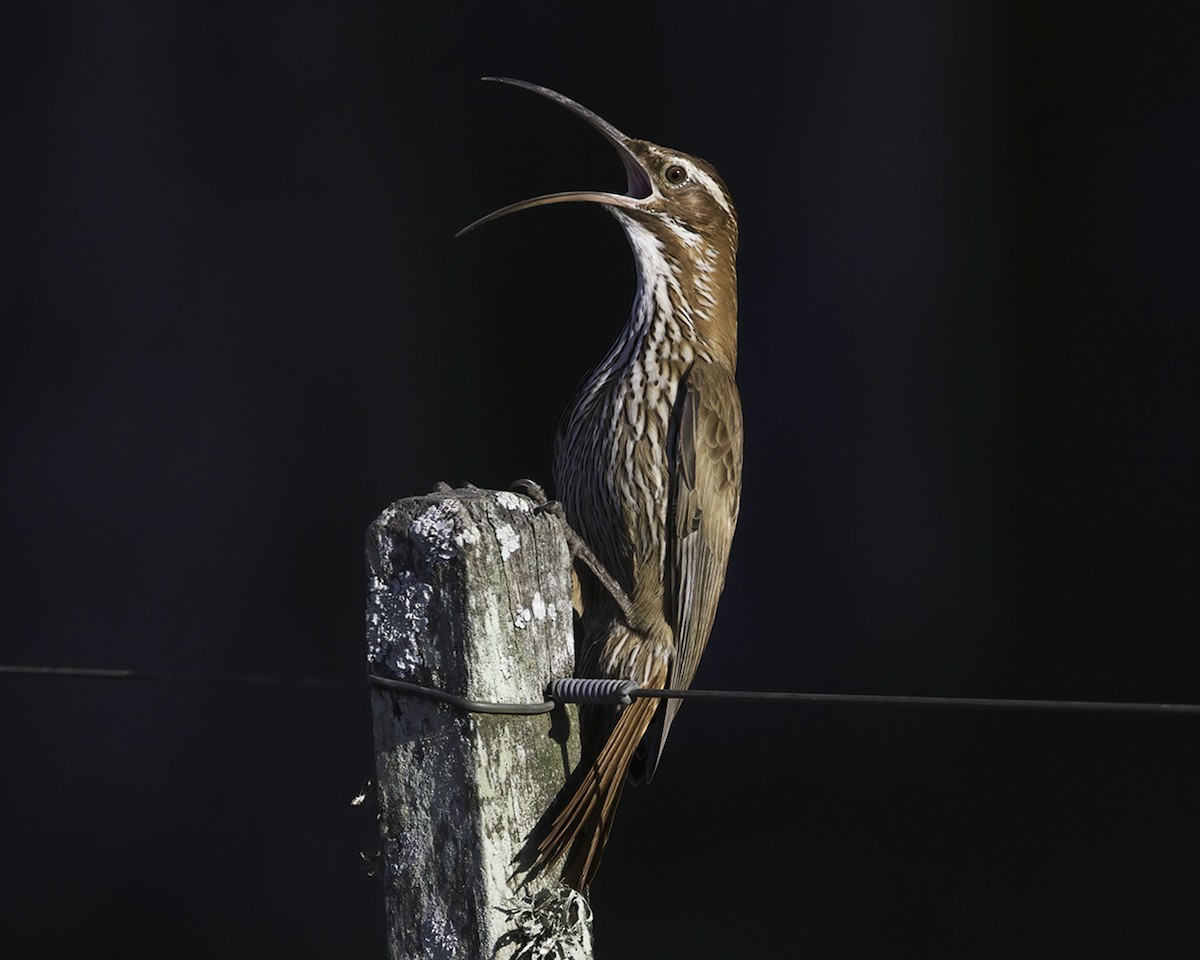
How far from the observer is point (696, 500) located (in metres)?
2.56

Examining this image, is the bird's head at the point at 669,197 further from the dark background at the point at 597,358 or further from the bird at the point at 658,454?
the dark background at the point at 597,358

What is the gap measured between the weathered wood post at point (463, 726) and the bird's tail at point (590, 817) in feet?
0.13

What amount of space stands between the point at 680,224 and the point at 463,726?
1.22 metres

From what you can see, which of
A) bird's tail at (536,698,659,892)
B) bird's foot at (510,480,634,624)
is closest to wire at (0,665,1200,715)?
bird's tail at (536,698,659,892)

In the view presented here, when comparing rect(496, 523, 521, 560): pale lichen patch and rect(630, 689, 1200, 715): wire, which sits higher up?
rect(496, 523, 521, 560): pale lichen patch

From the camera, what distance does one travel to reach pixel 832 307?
5.43 meters

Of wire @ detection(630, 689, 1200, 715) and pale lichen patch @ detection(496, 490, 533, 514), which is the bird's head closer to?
pale lichen patch @ detection(496, 490, 533, 514)

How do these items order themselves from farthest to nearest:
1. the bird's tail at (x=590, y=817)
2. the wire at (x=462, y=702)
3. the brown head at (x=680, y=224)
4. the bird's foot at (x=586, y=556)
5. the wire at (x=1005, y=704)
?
the brown head at (x=680, y=224) → the bird's foot at (x=586, y=556) → the bird's tail at (x=590, y=817) → the wire at (x=462, y=702) → the wire at (x=1005, y=704)

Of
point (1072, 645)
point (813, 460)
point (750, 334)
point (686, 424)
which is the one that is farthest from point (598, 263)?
point (686, 424)

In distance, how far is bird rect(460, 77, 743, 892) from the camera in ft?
8.38

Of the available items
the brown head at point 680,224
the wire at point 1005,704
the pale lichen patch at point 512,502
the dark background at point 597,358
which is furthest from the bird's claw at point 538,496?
the dark background at point 597,358

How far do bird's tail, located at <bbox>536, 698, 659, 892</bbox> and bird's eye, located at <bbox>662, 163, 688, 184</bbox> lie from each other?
96 centimetres

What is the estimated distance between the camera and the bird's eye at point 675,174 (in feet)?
8.84

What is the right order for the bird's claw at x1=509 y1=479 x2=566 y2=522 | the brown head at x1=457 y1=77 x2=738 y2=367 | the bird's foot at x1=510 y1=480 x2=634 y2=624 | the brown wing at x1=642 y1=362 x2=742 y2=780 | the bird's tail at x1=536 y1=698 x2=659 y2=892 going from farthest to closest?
the brown head at x1=457 y1=77 x2=738 y2=367
the brown wing at x1=642 y1=362 x2=742 y2=780
the bird's foot at x1=510 y1=480 x2=634 y2=624
the bird's claw at x1=509 y1=479 x2=566 y2=522
the bird's tail at x1=536 y1=698 x2=659 y2=892
